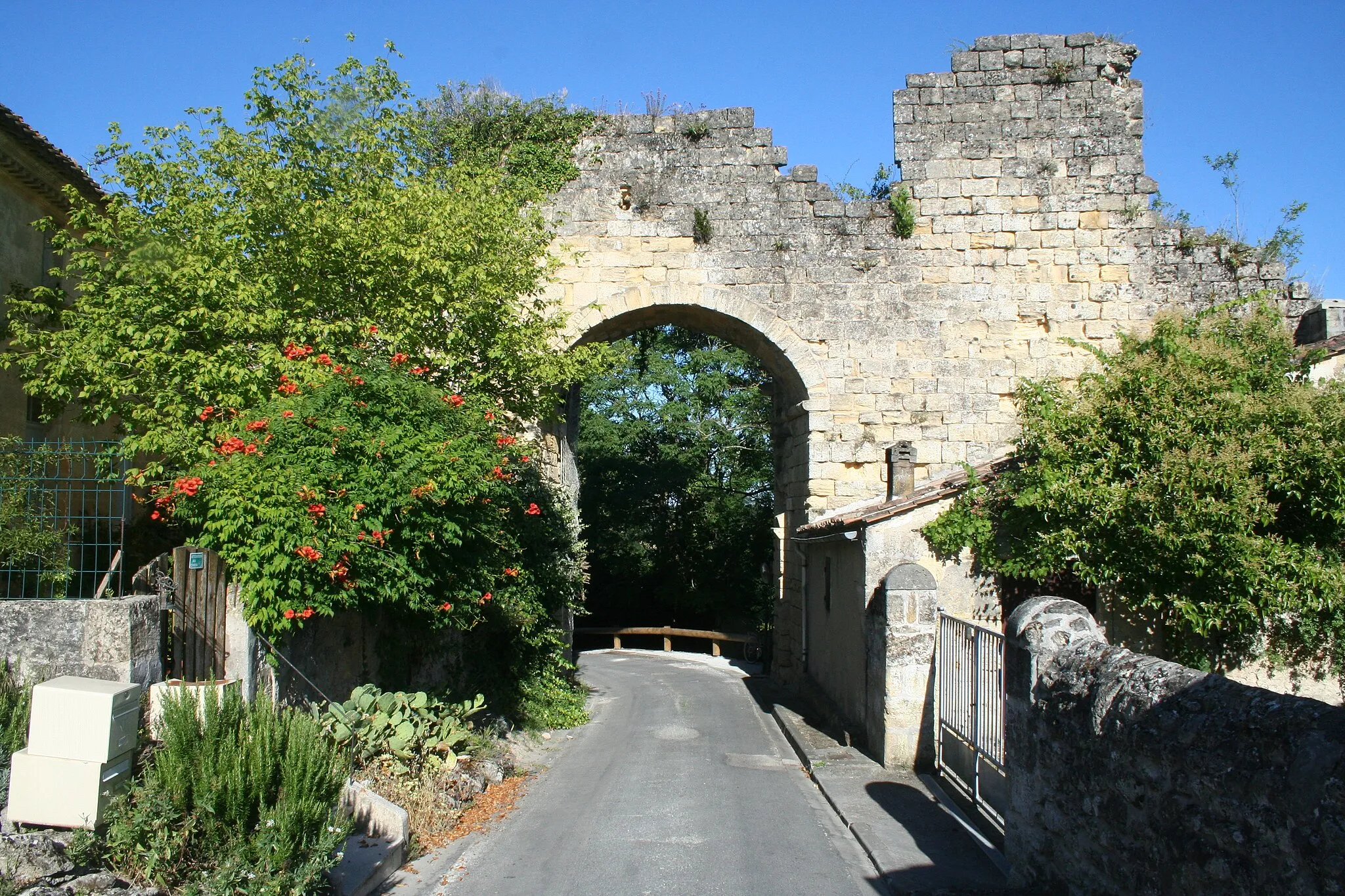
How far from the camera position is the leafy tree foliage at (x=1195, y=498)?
27.1ft

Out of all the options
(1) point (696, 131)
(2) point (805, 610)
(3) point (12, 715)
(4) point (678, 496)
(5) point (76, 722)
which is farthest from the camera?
(4) point (678, 496)

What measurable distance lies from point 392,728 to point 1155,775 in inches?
213

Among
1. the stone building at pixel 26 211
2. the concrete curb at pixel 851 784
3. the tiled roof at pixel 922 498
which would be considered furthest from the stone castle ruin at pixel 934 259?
the stone building at pixel 26 211

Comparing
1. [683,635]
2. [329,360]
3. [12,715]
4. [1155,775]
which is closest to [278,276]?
[329,360]

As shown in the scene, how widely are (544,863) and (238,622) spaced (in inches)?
102

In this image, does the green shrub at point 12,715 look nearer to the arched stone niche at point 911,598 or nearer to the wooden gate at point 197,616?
the wooden gate at point 197,616

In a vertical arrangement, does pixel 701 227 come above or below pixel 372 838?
above

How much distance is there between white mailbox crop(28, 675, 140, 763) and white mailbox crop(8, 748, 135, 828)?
0.17ft

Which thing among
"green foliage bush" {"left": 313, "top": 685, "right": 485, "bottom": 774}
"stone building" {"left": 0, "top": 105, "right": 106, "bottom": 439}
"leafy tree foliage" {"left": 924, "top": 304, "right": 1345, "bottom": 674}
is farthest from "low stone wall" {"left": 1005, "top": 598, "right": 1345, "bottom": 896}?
"stone building" {"left": 0, "top": 105, "right": 106, "bottom": 439}

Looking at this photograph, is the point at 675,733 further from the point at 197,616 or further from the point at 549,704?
the point at 197,616

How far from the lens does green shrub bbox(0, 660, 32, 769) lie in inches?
195

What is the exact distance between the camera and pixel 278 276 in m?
9.05

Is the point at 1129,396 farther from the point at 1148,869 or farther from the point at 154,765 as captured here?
the point at 154,765

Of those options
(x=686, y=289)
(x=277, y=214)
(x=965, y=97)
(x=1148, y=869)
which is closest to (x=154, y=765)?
(x=1148, y=869)
